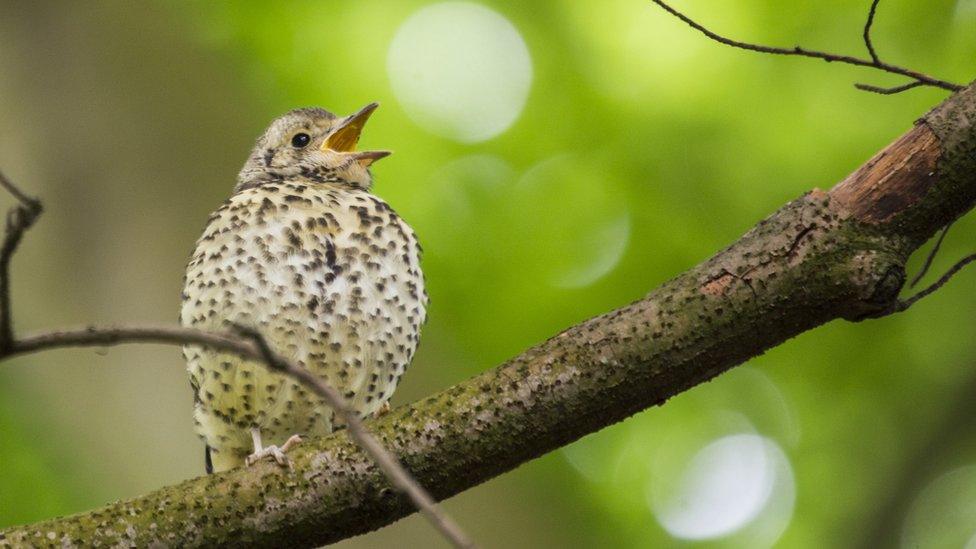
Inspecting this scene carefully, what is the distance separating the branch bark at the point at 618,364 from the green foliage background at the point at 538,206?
2.20 metres

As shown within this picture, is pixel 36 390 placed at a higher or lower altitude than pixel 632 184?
lower

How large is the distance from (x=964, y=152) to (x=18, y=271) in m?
4.27

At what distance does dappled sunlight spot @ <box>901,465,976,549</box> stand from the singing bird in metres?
3.25

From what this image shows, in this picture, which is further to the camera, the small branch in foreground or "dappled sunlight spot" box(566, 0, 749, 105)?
"dappled sunlight spot" box(566, 0, 749, 105)

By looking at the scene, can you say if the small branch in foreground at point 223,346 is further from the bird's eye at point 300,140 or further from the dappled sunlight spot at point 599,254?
the dappled sunlight spot at point 599,254

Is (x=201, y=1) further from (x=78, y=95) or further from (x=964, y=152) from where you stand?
(x=964, y=152)

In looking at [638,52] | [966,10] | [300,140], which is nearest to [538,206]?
[638,52]

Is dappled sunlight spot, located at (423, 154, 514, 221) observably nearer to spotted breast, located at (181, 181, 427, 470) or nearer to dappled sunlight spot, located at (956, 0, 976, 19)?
dappled sunlight spot, located at (956, 0, 976, 19)

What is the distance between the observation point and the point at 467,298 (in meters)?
7.33

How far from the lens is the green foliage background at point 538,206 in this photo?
5609 mm

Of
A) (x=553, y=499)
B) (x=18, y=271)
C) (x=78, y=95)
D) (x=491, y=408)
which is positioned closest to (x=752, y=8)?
(x=553, y=499)

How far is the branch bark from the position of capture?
293cm

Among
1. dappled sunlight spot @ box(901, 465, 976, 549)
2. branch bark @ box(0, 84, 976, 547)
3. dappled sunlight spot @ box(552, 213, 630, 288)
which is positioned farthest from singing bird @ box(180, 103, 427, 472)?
dappled sunlight spot @ box(901, 465, 976, 549)

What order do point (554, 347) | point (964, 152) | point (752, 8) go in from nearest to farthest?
point (964, 152) → point (554, 347) → point (752, 8)
